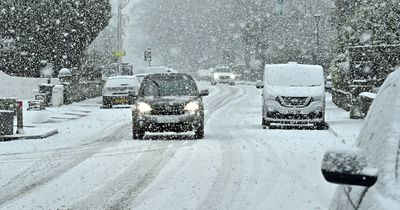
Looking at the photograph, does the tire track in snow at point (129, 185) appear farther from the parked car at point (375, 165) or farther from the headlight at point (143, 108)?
the parked car at point (375, 165)

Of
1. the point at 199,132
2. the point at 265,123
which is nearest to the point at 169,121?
the point at 199,132

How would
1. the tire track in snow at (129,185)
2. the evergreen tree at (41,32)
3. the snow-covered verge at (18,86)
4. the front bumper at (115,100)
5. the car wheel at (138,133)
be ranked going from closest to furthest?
the tire track in snow at (129,185), the car wheel at (138,133), the front bumper at (115,100), the snow-covered verge at (18,86), the evergreen tree at (41,32)

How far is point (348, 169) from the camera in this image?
3605mm

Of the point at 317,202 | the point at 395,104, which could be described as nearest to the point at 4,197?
the point at 317,202

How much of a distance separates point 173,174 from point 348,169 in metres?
8.49

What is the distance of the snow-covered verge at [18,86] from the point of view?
38.9 meters

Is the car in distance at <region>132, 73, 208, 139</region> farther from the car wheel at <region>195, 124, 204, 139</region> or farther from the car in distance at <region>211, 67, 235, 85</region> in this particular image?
the car in distance at <region>211, 67, 235, 85</region>

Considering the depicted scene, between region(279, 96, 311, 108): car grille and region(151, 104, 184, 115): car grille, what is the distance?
4.27 m

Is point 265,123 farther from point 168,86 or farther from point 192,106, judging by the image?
point 192,106

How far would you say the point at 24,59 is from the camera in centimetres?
4291

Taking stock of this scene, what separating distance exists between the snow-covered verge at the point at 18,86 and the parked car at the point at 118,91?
5.41 metres

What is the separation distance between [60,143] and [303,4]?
251 ft

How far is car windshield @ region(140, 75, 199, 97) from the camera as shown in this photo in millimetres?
19203

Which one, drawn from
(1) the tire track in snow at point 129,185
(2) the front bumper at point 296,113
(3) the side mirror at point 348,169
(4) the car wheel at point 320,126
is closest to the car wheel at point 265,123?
(2) the front bumper at point 296,113
